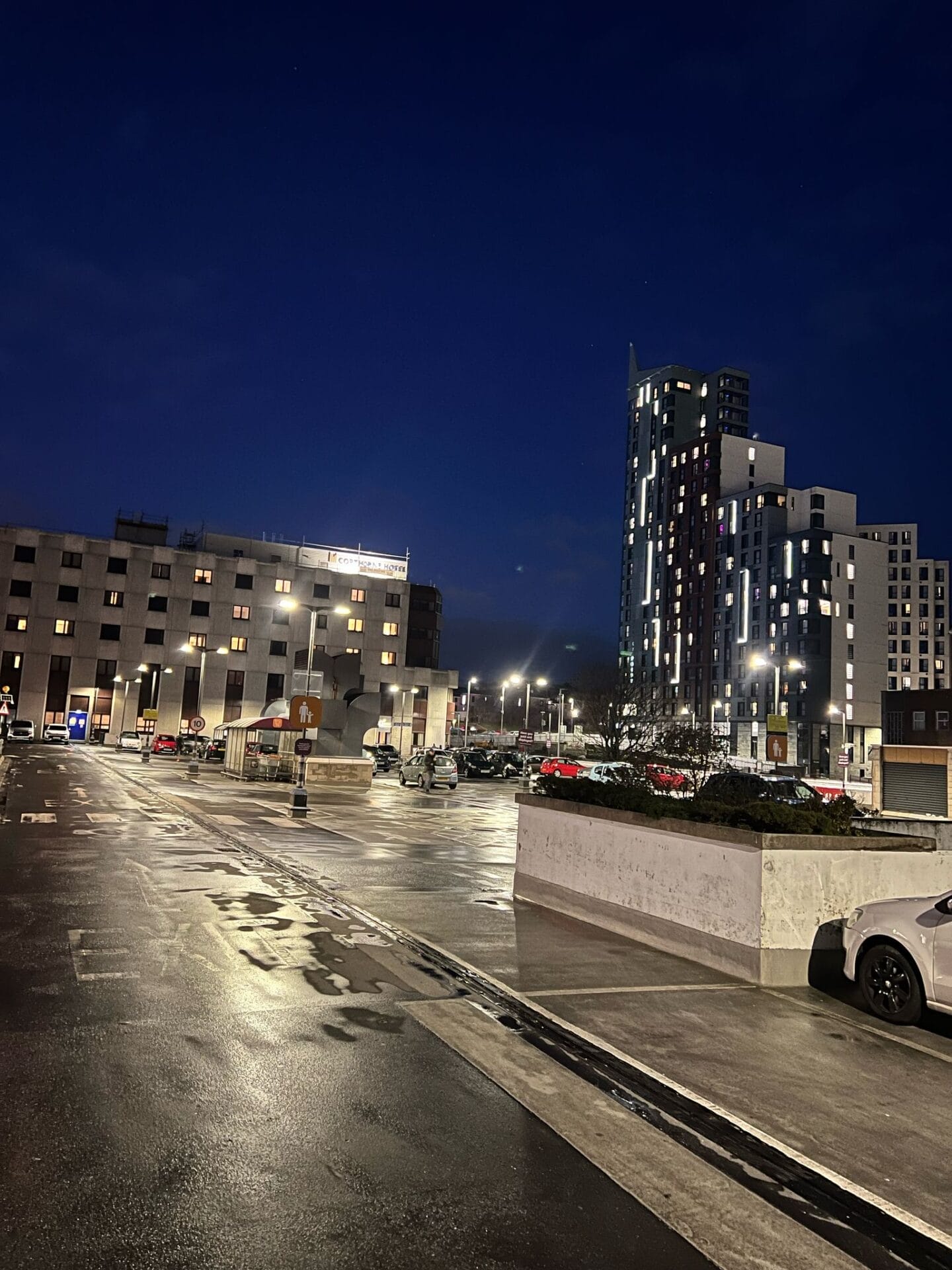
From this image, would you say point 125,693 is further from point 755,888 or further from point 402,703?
point 755,888

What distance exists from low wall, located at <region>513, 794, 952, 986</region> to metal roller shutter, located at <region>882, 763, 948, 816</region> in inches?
1130

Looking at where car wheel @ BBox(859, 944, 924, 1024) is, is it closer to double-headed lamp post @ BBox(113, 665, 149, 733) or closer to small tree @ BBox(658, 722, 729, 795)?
small tree @ BBox(658, 722, 729, 795)

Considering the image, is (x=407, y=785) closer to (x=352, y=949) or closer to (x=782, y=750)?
(x=782, y=750)

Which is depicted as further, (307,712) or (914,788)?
(914,788)

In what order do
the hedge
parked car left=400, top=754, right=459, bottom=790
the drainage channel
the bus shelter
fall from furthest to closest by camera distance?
parked car left=400, top=754, right=459, bottom=790 < the bus shelter < the hedge < the drainage channel

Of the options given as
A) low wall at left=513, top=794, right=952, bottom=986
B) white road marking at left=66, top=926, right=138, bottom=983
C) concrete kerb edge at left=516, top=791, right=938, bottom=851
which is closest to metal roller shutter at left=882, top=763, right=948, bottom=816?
concrete kerb edge at left=516, top=791, right=938, bottom=851

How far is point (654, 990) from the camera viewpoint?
28.3 ft

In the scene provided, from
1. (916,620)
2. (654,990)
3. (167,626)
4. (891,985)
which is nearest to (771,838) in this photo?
(891,985)

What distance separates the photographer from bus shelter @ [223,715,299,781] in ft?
141

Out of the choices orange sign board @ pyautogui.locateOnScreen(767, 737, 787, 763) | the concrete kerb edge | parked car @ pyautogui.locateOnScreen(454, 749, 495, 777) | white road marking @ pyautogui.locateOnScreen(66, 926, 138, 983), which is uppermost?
orange sign board @ pyautogui.locateOnScreen(767, 737, 787, 763)

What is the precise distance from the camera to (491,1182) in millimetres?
4645

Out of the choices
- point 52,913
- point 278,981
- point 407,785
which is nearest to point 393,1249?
point 278,981

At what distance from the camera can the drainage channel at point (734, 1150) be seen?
431 centimetres

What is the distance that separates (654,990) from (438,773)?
1424 inches
